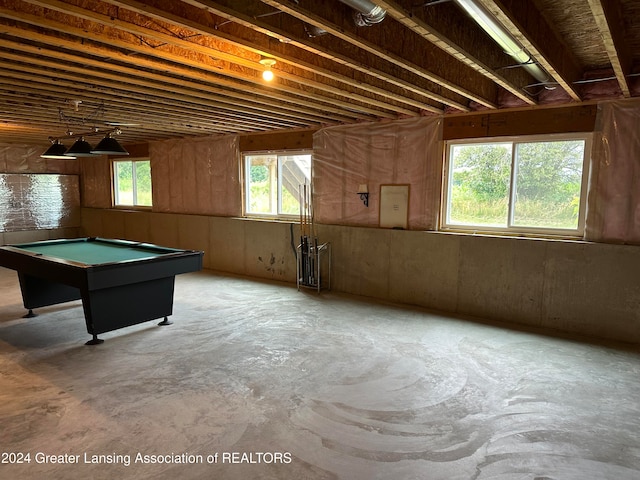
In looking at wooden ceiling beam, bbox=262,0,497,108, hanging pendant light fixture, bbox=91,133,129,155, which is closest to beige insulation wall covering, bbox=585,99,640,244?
wooden ceiling beam, bbox=262,0,497,108

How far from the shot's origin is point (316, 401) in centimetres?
303

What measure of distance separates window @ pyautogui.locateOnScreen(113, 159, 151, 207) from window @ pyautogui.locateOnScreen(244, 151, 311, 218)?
278cm

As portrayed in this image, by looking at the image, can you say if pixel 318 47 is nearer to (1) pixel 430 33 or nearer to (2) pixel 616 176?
(1) pixel 430 33

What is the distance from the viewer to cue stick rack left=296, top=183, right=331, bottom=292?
6.28 m

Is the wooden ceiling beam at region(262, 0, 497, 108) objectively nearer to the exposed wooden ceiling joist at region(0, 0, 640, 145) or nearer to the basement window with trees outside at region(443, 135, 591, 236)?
the exposed wooden ceiling joist at region(0, 0, 640, 145)

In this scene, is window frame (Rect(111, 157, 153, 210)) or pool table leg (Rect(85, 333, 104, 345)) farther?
window frame (Rect(111, 157, 153, 210))

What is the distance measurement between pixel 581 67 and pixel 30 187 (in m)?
10.3

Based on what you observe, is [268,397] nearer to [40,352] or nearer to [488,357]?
[488,357]

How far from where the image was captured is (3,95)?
4.36m

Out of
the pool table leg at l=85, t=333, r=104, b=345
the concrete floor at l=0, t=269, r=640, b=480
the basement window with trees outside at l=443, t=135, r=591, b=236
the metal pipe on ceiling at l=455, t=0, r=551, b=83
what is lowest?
the concrete floor at l=0, t=269, r=640, b=480

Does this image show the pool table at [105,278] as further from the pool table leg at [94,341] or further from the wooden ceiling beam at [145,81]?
the wooden ceiling beam at [145,81]

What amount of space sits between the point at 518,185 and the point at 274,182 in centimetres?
384

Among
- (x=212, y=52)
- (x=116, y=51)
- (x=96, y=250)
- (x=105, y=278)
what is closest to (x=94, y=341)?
(x=105, y=278)

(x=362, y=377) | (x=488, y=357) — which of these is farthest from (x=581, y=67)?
(x=362, y=377)
